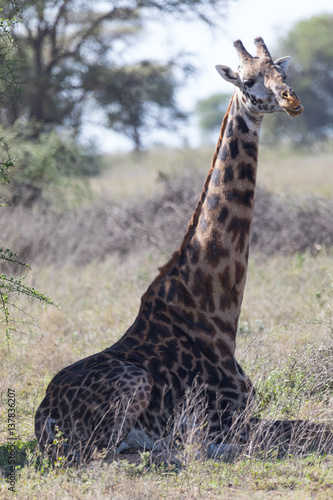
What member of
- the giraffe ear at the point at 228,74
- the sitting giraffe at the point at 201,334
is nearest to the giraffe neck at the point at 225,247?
the sitting giraffe at the point at 201,334

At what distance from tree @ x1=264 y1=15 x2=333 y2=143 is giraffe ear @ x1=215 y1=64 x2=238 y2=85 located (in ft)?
104

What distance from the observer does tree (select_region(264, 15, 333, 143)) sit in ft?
122

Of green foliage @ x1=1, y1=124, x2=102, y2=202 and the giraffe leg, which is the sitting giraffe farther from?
green foliage @ x1=1, y1=124, x2=102, y2=202

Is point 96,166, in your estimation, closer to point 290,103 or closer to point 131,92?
point 131,92

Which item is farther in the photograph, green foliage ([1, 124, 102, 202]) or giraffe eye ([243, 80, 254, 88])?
green foliage ([1, 124, 102, 202])

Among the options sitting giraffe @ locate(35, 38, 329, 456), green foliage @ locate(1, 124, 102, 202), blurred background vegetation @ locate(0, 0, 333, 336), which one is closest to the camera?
sitting giraffe @ locate(35, 38, 329, 456)

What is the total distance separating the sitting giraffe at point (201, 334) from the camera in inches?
179

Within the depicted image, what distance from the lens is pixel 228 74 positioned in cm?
482

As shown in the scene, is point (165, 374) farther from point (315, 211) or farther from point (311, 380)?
point (315, 211)

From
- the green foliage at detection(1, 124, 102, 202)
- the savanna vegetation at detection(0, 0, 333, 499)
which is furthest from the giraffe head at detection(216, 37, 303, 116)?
the green foliage at detection(1, 124, 102, 202)

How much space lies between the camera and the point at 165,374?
470 cm

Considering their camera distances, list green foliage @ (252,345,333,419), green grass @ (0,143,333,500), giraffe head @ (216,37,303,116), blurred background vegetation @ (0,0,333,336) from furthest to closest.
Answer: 1. blurred background vegetation @ (0,0,333,336)
2. green foliage @ (252,345,333,419)
3. giraffe head @ (216,37,303,116)
4. green grass @ (0,143,333,500)

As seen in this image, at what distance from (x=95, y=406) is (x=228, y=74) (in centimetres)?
243

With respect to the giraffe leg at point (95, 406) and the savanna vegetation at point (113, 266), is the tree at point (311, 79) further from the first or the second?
the giraffe leg at point (95, 406)
